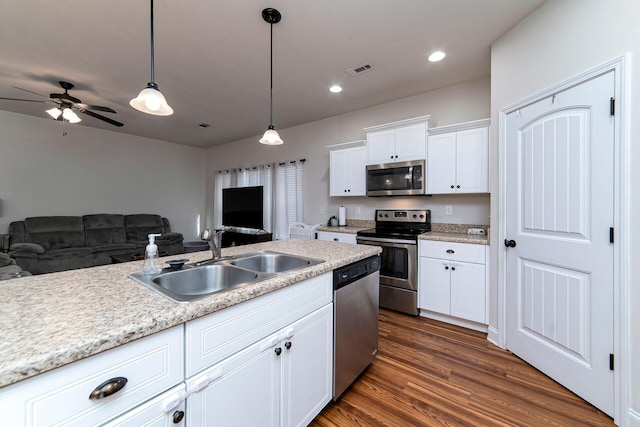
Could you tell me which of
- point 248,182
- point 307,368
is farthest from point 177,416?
point 248,182

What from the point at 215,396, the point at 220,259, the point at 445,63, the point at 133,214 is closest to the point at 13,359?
the point at 215,396

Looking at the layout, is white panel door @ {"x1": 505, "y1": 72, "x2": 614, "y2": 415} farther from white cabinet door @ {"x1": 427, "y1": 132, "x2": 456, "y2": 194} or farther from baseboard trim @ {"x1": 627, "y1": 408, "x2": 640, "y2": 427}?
white cabinet door @ {"x1": 427, "y1": 132, "x2": 456, "y2": 194}

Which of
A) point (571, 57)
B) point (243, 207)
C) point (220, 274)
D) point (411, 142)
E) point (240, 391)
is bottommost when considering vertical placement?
point (240, 391)

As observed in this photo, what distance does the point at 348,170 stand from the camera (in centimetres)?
372

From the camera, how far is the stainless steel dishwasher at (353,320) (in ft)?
5.25

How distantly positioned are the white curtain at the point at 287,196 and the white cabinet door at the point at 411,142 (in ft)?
6.21

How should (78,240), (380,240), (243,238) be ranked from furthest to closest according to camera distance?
(243,238) < (78,240) < (380,240)

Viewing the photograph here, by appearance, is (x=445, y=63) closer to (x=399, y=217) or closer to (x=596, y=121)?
(x=596, y=121)

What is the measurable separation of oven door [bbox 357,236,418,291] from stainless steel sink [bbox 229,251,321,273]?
160cm

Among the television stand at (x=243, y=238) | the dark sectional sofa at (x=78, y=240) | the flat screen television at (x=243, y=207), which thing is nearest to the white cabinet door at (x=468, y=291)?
the television stand at (x=243, y=238)

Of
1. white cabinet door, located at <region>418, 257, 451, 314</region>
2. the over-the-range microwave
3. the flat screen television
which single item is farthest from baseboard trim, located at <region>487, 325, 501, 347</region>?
the flat screen television

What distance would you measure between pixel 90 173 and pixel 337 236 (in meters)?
4.83

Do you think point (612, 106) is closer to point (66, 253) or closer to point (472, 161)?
point (472, 161)

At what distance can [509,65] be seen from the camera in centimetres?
221
